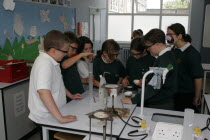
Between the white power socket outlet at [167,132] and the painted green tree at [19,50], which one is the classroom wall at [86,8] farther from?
the white power socket outlet at [167,132]

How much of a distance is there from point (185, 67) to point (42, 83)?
1.61 metres

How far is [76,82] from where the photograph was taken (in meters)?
2.24

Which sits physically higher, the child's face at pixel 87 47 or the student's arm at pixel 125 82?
the child's face at pixel 87 47

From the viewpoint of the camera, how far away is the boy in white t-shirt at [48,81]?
5.08ft

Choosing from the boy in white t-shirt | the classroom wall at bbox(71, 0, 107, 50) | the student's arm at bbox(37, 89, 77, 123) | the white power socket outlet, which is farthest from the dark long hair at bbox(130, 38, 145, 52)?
the classroom wall at bbox(71, 0, 107, 50)

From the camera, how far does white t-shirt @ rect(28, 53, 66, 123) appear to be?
61.0 inches

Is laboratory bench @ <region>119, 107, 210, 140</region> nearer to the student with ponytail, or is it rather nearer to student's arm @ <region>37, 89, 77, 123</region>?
student's arm @ <region>37, 89, 77, 123</region>

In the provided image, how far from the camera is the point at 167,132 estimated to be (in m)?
1.45

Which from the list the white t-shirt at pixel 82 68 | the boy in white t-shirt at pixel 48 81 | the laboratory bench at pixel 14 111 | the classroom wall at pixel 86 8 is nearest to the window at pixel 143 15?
the classroom wall at pixel 86 8

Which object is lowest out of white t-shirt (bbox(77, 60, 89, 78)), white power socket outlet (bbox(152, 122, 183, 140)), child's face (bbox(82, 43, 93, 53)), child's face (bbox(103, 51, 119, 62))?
white power socket outlet (bbox(152, 122, 183, 140))

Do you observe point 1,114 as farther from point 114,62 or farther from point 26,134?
point 114,62

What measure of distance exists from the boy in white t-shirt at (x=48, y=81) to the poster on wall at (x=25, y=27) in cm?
157

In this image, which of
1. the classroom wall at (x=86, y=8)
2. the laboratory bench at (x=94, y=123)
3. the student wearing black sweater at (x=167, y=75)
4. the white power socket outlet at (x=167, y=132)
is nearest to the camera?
the white power socket outlet at (x=167, y=132)

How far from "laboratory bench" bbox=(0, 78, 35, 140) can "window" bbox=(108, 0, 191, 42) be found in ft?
16.5
